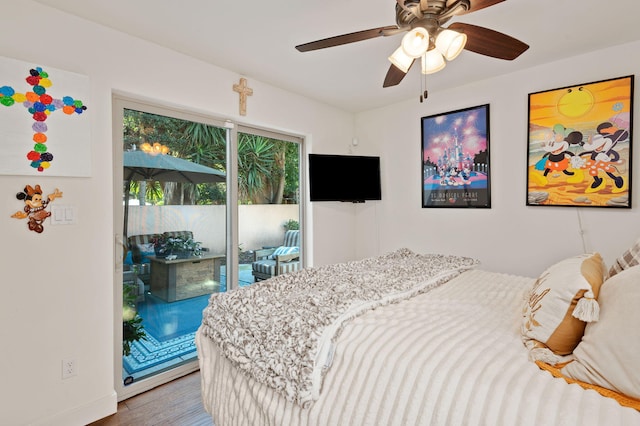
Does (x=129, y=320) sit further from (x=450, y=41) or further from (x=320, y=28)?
(x=450, y=41)

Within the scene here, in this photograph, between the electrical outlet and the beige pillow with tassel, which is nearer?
the beige pillow with tassel

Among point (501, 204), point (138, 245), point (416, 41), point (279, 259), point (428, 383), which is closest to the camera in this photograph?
point (428, 383)

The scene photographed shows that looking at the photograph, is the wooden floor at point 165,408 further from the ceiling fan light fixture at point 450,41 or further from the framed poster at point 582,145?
the framed poster at point 582,145

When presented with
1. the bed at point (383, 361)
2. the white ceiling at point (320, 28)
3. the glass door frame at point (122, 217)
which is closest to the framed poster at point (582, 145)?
the white ceiling at point (320, 28)

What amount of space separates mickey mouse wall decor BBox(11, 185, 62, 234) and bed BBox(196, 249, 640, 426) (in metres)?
1.18

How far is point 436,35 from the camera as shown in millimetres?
1548

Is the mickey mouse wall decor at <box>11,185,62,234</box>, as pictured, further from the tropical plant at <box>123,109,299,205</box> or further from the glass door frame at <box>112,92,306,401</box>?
the tropical plant at <box>123,109,299,205</box>

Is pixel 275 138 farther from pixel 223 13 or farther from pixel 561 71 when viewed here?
pixel 561 71

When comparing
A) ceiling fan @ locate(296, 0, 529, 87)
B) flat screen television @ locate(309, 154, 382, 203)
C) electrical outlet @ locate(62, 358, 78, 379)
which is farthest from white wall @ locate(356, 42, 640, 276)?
electrical outlet @ locate(62, 358, 78, 379)

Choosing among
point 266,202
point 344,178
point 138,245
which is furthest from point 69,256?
point 344,178

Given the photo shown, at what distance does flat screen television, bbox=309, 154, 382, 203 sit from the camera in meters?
3.46

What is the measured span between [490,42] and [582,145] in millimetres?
1481

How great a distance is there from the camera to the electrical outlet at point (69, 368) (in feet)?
6.18

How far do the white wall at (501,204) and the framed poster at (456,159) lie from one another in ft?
0.25
